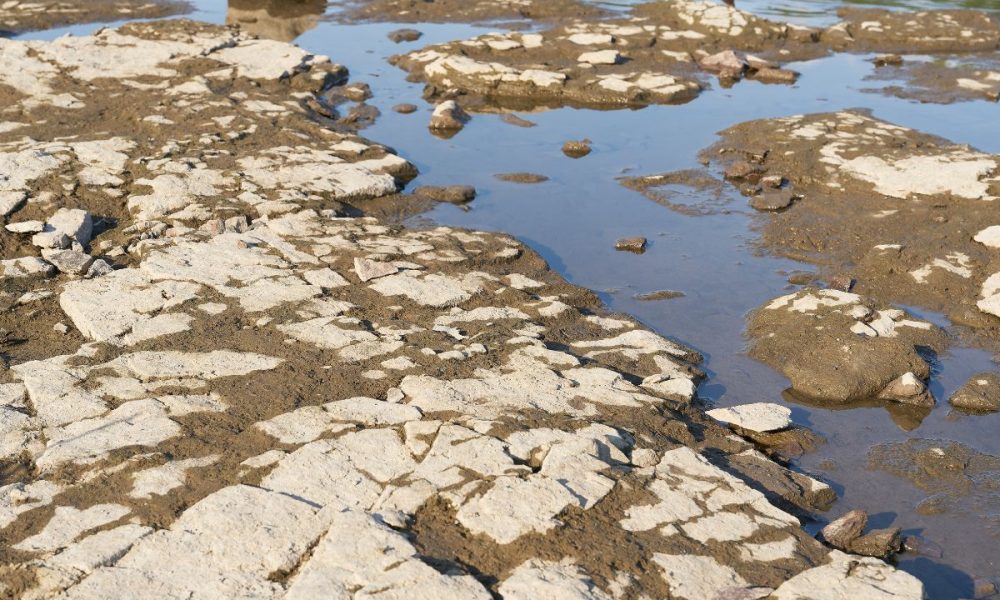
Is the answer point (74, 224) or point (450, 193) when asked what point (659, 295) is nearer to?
point (450, 193)

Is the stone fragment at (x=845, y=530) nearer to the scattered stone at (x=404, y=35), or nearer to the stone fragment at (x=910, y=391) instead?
the stone fragment at (x=910, y=391)

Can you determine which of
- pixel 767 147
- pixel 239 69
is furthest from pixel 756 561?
pixel 239 69

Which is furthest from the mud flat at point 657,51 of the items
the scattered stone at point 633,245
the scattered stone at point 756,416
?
the scattered stone at point 756,416

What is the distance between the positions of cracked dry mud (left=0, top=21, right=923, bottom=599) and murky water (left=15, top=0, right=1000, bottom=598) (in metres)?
0.36

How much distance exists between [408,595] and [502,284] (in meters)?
2.81

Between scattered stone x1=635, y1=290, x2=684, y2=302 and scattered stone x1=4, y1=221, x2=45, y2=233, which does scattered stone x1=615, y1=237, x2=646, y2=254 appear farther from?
scattered stone x1=4, y1=221, x2=45, y2=233

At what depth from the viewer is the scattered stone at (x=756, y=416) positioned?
4422 millimetres

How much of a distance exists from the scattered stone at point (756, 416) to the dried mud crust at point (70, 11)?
40.6 feet

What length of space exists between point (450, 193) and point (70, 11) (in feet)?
32.3

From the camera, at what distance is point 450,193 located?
7.45m

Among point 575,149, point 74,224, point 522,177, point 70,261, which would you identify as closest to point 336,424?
point 70,261

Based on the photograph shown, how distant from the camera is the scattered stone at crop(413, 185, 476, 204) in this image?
742cm

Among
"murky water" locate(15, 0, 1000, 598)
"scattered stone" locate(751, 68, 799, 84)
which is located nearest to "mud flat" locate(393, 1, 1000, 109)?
"scattered stone" locate(751, 68, 799, 84)

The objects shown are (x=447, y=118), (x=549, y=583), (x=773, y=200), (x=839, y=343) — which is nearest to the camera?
(x=549, y=583)
